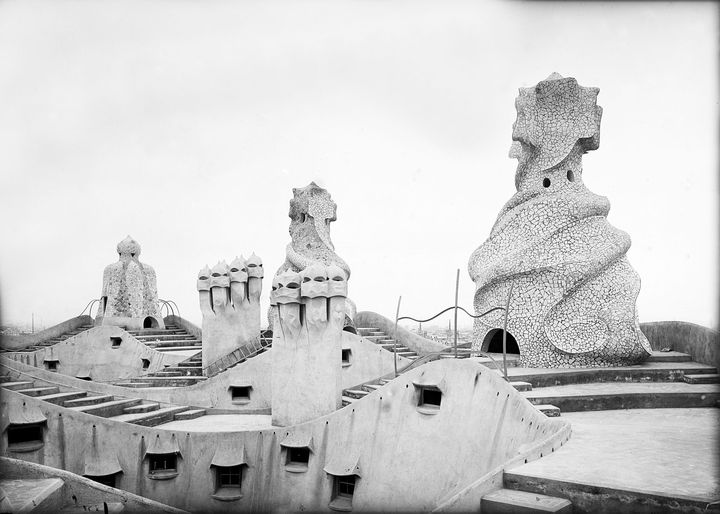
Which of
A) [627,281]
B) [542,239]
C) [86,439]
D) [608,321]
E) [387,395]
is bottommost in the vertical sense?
[86,439]

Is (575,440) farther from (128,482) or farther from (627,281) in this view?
(128,482)

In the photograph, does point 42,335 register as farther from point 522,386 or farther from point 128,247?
point 522,386

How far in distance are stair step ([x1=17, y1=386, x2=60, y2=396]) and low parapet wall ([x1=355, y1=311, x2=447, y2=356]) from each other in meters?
9.84

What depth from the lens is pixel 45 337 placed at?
958 inches

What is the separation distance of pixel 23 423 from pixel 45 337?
44.9 feet

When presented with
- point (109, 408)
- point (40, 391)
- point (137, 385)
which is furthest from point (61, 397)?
point (137, 385)

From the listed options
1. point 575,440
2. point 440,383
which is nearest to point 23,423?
point 440,383

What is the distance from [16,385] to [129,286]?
1119cm

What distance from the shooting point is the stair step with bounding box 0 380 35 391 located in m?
12.9

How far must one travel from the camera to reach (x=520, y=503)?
6.25 metres

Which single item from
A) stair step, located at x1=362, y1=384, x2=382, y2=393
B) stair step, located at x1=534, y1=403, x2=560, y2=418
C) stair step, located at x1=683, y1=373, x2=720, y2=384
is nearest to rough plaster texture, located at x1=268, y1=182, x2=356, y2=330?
stair step, located at x1=362, y1=384, x2=382, y2=393

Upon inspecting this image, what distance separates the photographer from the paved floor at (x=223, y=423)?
13582 mm

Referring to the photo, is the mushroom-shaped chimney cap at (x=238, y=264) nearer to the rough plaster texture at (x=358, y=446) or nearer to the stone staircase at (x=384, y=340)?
the stone staircase at (x=384, y=340)

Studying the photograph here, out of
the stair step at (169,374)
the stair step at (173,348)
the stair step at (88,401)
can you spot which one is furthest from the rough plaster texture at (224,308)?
the stair step at (173,348)
